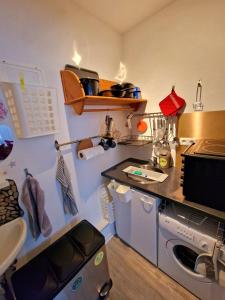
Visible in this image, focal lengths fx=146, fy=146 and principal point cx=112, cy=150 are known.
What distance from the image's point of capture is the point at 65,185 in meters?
1.25

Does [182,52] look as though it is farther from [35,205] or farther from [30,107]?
[35,205]

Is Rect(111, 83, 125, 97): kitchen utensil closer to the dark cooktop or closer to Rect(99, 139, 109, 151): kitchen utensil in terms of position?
Rect(99, 139, 109, 151): kitchen utensil

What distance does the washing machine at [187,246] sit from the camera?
3.06 ft

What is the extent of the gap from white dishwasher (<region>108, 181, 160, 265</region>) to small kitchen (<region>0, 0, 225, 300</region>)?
0.01 m

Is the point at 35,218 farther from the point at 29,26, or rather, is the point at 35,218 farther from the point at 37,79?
the point at 29,26

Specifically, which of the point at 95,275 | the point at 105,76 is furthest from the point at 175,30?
the point at 95,275

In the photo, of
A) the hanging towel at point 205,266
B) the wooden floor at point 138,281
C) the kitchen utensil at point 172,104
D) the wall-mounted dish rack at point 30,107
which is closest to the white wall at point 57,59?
the wall-mounted dish rack at point 30,107

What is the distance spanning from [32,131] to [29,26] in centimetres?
72

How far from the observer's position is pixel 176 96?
1.40 metres

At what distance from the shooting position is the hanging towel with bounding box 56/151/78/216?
1.23 meters

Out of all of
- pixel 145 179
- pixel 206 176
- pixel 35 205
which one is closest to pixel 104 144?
pixel 145 179

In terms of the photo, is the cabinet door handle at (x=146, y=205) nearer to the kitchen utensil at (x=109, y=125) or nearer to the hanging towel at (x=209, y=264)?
the hanging towel at (x=209, y=264)

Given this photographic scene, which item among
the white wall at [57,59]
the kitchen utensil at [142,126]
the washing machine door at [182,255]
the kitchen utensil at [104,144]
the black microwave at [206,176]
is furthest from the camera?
the kitchen utensil at [142,126]

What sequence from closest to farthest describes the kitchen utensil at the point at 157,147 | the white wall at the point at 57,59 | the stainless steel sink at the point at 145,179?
the white wall at the point at 57,59 < the stainless steel sink at the point at 145,179 < the kitchen utensil at the point at 157,147
